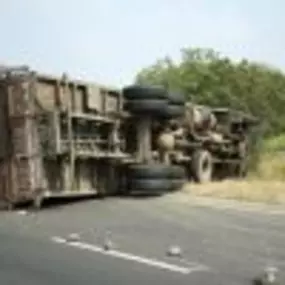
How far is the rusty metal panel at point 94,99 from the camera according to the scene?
674 inches

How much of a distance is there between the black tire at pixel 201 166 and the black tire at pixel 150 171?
231 cm

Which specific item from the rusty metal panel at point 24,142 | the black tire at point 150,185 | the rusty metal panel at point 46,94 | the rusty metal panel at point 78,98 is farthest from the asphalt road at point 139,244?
the rusty metal panel at point 78,98

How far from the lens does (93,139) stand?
17.0 meters

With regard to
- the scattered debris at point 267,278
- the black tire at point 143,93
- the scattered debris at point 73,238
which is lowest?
the scattered debris at point 267,278

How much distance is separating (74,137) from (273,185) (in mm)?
4042

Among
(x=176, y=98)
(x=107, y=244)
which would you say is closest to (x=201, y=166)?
(x=176, y=98)

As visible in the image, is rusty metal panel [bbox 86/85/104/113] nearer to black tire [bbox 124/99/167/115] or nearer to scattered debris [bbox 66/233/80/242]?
black tire [bbox 124/99/167/115]

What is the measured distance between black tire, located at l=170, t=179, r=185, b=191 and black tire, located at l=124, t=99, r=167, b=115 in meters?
1.32

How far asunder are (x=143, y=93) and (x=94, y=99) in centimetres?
100

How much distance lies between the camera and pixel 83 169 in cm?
1688

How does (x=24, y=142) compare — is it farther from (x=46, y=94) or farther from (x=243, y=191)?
(x=243, y=191)

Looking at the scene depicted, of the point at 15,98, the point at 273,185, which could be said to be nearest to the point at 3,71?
the point at 15,98

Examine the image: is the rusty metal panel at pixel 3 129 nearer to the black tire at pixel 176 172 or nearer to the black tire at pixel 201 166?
the black tire at pixel 176 172

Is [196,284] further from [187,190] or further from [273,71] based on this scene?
[273,71]
